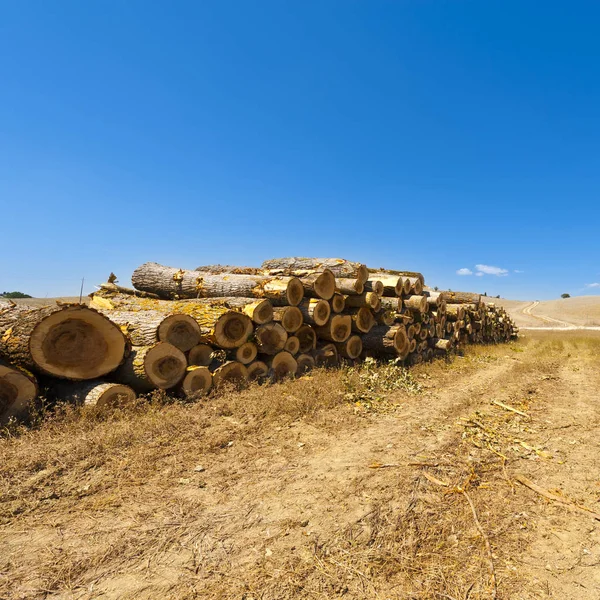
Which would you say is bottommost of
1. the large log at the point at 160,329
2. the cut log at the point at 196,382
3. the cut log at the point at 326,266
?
the cut log at the point at 196,382

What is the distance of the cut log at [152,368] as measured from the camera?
545 centimetres

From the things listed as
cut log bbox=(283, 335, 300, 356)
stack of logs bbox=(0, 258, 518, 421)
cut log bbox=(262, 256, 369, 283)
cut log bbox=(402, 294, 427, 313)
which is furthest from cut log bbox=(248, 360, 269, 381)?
cut log bbox=(402, 294, 427, 313)

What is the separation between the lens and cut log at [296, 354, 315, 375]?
7855 mm

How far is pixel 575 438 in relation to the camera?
5.05 meters

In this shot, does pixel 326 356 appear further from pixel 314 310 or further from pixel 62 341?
pixel 62 341

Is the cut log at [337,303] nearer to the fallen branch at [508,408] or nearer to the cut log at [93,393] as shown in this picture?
the fallen branch at [508,408]

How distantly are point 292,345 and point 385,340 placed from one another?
9.42ft

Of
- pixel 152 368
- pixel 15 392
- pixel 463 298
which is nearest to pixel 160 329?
pixel 152 368

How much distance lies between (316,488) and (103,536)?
6.39 ft

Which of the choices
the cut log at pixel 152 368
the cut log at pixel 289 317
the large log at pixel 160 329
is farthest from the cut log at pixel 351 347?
the cut log at pixel 152 368

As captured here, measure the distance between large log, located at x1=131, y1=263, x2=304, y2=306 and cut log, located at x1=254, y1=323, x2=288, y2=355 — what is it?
755 millimetres

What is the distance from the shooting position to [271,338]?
7.17m

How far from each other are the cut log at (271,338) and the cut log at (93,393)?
8.40 feet

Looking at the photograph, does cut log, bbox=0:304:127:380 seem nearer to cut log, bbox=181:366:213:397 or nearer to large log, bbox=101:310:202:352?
large log, bbox=101:310:202:352
